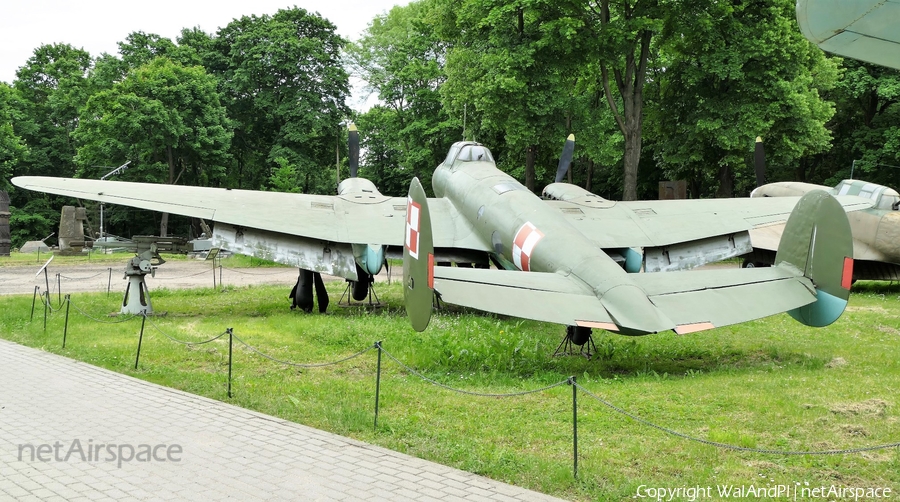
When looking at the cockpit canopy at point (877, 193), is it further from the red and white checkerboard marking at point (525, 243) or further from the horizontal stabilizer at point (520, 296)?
the horizontal stabilizer at point (520, 296)

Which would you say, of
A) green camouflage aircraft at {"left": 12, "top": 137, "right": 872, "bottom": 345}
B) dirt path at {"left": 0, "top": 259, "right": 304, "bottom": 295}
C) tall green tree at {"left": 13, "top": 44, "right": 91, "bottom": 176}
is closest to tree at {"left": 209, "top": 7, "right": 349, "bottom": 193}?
tall green tree at {"left": 13, "top": 44, "right": 91, "bottom": 176}

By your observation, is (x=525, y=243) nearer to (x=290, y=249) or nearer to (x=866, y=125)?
(x=290, y=249)

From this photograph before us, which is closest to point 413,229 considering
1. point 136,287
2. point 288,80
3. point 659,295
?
point 659,295

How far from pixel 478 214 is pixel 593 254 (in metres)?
4.68

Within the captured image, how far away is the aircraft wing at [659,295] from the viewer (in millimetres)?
8509

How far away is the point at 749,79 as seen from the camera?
91.7 ft

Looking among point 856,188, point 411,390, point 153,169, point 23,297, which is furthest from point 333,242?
point 153,169

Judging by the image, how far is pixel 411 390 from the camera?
29.7 feet

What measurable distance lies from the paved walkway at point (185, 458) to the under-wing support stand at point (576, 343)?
15.4 ft

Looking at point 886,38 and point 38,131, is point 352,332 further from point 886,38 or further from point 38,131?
point 38,131

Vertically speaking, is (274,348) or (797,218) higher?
(797,218)

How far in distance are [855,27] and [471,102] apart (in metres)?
26.1

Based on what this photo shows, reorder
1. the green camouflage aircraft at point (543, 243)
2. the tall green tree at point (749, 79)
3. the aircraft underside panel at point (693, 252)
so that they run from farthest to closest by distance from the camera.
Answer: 1. the tall green tree at point (749, 79)
2. the aircraft underside panel at point (693, 252)
3. the green camouflage aircraft at point (543, 243)

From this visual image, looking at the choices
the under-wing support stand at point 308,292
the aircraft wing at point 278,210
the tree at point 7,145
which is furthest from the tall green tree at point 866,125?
the tree at point 7,145
